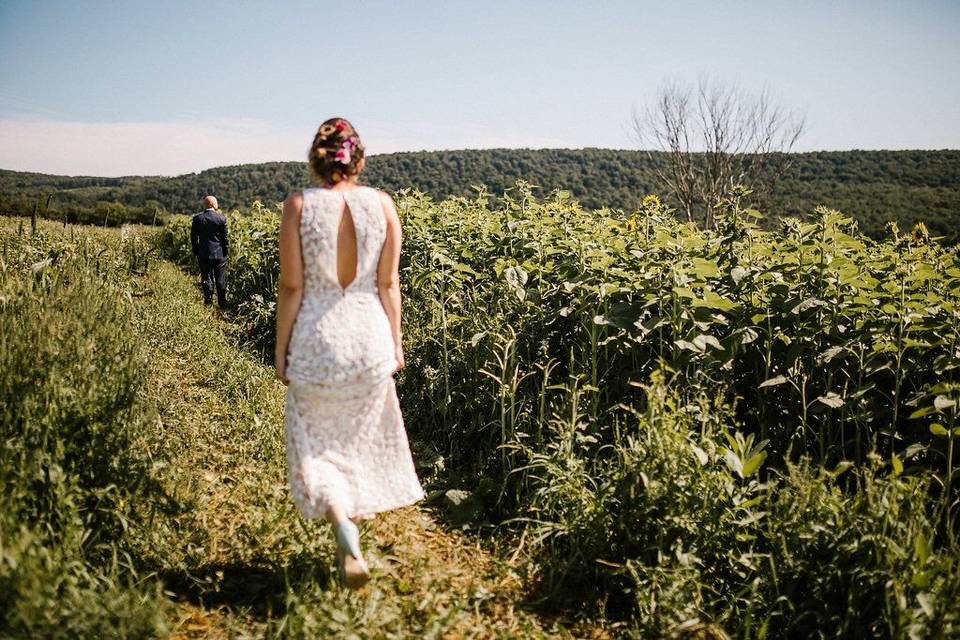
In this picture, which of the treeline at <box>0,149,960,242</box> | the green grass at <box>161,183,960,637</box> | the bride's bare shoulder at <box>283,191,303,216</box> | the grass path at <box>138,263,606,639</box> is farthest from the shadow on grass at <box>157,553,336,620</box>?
the treeline at <box>0,149,960,242</box>

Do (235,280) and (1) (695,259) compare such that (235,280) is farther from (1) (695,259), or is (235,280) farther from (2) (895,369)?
(2) (895,369)

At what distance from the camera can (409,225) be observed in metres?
7.44

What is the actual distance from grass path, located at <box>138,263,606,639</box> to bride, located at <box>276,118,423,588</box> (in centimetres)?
25

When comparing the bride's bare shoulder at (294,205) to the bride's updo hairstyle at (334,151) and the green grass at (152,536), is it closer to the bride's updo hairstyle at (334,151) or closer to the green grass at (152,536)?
the bride's updo hairstyle at (334,151)

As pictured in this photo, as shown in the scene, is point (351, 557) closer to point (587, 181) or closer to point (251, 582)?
point (251, 582)

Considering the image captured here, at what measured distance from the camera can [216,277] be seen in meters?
11.0

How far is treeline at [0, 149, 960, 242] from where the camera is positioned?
35.0m

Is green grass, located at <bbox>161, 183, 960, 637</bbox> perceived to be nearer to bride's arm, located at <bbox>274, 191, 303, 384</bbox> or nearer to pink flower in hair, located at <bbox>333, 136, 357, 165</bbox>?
bride's arm, located at <bbox>274, 191, 303, 384</bbox>

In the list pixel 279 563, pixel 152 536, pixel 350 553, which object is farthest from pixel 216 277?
pixel 350 553

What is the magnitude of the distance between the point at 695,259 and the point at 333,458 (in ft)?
8.54

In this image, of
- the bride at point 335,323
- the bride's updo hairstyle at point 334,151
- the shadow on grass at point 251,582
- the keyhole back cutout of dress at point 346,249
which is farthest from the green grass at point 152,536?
the bride's updo hairstyle at point 334,151

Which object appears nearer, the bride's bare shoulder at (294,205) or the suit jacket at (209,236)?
the bride's bare shoulder at (294,205)

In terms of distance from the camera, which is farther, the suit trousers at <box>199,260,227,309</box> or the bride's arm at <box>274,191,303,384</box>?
the suit trousers at <box>199,260,227,309</box>

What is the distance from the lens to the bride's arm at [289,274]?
279 cm
